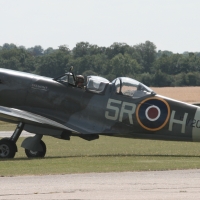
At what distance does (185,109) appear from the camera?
20.3 meters

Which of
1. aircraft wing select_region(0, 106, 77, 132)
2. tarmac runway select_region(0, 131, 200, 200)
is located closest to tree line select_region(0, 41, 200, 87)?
aircraft wing select_region(0, 106, 77, 132)

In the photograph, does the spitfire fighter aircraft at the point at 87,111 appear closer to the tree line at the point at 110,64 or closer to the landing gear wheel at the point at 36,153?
the landing gear wheel at the point at 36,153

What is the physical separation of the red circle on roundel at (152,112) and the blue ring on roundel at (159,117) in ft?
0.33

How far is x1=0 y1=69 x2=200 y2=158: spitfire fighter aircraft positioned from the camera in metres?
20.3

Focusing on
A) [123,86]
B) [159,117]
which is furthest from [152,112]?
[123,86]

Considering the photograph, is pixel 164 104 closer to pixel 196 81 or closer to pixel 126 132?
pixel 126 132

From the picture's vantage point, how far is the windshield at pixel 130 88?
2073 cm

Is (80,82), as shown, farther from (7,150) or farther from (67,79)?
(7,150)

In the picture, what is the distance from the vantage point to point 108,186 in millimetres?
14516

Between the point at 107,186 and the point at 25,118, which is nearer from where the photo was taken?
the point at 107,186

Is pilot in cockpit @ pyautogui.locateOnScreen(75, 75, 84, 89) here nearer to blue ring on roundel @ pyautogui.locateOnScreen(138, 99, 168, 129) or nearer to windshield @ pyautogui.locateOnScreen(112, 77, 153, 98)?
windshield @ pyautogui.locateOnScreen(112, 77, 153, 98)

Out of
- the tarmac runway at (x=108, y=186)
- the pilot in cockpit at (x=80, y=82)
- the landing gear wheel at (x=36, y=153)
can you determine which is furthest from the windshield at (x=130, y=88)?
the tarmac runway at (x=108, y=186)

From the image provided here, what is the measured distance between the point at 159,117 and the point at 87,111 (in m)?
1.85

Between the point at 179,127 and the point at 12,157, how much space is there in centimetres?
412
